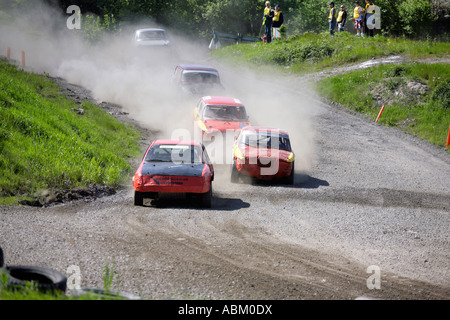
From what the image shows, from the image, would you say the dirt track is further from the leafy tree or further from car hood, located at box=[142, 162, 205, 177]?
the leafy tree

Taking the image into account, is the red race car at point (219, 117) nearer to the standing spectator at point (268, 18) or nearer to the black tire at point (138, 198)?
the black tire at point (138, 198)

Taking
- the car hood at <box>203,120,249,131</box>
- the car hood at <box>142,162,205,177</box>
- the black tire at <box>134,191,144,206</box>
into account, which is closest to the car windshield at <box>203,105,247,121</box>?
the car hood at <box>203,120,249,131</box>

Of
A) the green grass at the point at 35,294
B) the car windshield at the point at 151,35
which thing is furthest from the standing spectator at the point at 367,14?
the green grass at the point at 35,294

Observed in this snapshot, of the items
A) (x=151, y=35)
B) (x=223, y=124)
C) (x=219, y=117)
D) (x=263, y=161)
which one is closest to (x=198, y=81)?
(x=219, y=117)

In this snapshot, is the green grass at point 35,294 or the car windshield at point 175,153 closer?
the green grass at point 35,294

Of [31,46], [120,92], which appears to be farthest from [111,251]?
[31,46]

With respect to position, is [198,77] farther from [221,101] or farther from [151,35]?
[151,35]

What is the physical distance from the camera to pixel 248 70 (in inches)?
1387

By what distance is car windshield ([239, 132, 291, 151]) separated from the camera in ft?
52.4

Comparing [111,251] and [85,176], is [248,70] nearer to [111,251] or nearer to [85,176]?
[85,176]

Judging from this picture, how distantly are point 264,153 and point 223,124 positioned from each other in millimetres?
3155

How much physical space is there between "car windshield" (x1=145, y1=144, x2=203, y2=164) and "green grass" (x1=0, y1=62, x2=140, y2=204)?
183cm

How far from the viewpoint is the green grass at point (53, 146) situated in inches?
540

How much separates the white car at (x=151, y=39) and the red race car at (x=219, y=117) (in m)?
15.9
